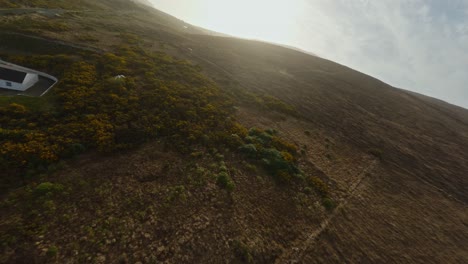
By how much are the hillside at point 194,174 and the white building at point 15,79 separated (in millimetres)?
3026

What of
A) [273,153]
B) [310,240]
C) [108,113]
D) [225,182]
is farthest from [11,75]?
[310,240]

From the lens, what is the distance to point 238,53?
70.9m

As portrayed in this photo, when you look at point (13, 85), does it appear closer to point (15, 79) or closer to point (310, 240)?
point (15, 79)

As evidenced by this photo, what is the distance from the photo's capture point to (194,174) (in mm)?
18641

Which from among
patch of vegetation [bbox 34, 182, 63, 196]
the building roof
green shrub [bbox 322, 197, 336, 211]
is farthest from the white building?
green shrub [bbox 322, 197, 336, 211]

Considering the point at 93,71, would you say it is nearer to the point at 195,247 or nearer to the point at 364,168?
the point at 195,247

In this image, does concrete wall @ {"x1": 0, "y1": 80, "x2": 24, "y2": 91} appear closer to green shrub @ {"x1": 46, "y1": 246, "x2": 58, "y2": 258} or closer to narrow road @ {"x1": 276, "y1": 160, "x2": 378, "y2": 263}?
green shrub @ {"x1": 46, "y1": 246, "x2": 58, "y2": 258}

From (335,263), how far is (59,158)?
20.8 metres

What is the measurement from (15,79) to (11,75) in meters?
0.79

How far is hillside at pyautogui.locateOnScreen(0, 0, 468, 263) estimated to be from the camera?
1313 cm

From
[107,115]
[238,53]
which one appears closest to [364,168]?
[107,115]

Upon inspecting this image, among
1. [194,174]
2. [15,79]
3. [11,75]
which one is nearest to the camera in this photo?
[194,174]

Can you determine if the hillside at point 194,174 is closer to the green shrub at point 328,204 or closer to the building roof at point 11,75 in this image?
the green shrub at point 328,204

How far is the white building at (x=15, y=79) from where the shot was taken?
84.3 feet
